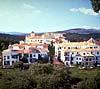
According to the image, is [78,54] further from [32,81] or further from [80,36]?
[80,36]

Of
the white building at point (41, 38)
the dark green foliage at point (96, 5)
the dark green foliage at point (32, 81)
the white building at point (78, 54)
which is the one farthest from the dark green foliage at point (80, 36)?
the dark green foliage at point (96, 5)

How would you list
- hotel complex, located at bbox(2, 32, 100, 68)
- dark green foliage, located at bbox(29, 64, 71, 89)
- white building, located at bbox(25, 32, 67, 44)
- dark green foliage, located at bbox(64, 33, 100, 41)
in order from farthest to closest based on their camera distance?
dark green foliage, located at bbox(64, 33, 100, 41)
white building, located at bbox(25, 32, 67, 44)
hotel complex, located at bbox(2, 32, 100, 68)
dark green foliage, located at bbox(29, 64, 71, 89)

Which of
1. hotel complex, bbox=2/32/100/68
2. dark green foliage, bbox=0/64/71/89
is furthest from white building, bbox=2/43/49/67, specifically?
dark green foliage, bbox=0/64/71/89

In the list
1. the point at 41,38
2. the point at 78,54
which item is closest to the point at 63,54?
the point at 78,54

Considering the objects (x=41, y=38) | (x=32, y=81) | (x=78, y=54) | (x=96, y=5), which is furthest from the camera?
(x=41, y=38)

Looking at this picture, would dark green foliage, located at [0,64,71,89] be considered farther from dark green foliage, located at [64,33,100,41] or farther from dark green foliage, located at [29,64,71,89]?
dark green foliage, located at [64,33,100,41]

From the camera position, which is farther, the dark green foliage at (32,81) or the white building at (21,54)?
the white building at (21,54)

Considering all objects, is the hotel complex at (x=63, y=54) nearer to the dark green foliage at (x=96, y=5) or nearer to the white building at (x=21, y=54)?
the white building at (x=21, y=54)

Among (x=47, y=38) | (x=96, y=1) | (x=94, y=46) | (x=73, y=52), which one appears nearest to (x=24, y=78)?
(x=96, y=1)
